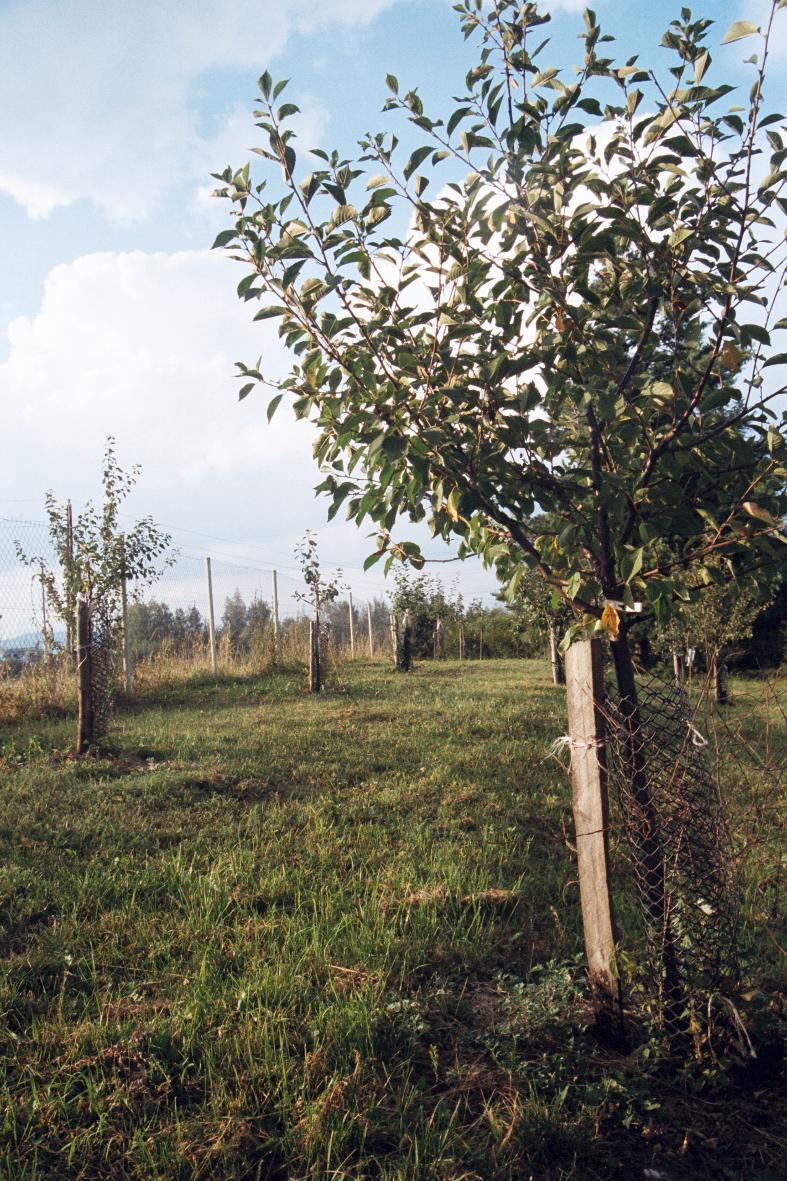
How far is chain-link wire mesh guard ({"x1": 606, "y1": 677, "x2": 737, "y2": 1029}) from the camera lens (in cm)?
263

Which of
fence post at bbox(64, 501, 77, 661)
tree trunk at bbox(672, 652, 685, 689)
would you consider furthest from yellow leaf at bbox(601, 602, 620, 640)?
fence post at bbox(64, 501, 77, 661)

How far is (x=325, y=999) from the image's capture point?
284 centimetres

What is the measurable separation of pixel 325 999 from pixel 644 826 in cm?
136

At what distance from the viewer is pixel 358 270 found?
2188 millimetres

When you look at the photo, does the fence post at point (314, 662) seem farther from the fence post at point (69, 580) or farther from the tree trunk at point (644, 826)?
the tree trunk at point (644, 826)

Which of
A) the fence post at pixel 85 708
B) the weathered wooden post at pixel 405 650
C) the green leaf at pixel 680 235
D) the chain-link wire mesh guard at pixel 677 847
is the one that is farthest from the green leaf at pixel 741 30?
the weathered wooden post at pixel 405 650

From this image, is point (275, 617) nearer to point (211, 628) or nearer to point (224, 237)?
point (211, 628)

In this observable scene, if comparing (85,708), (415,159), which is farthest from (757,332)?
(85,708)

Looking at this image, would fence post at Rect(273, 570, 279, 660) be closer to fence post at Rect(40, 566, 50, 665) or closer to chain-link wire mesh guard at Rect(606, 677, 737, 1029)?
fence post at Rect(40, 566, 50, 665)

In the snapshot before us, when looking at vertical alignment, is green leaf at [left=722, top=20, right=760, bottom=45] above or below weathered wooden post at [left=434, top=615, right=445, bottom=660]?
above

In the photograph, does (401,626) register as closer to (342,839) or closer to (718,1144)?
(342,839)

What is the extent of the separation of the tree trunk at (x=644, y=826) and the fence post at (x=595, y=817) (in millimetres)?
82

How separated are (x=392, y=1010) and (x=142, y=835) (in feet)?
8.07

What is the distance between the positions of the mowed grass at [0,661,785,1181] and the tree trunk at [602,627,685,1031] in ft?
0.74
